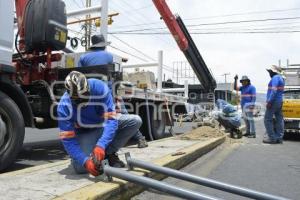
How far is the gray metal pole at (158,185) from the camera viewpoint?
11.7 feet

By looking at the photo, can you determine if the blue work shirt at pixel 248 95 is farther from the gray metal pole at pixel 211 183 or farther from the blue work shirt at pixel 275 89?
the gray metal pole at pixel 211 183

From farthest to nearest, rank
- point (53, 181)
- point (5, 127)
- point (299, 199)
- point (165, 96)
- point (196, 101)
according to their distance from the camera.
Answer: point (196, 101)
point (165, 96)
point (5, 127)
point (299, 199)
point (53, 181)

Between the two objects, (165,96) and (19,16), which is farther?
(165,96)

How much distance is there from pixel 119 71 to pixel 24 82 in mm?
1528

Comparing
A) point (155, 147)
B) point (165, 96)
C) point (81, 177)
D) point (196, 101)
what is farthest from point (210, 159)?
point (196, 101)

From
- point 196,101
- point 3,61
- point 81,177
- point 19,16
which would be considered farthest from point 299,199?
point 196,101

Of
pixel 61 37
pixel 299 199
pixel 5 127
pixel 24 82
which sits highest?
pixel 61 37

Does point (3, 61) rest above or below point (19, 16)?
below

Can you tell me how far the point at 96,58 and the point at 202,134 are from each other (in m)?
4.16

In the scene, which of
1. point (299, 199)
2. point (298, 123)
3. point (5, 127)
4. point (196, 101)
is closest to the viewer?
point (299, 199)

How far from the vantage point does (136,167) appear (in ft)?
16.7

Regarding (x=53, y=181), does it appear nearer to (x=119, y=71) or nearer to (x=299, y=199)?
(x=299, y=199)

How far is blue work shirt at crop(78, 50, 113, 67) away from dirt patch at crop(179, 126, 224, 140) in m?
3.36

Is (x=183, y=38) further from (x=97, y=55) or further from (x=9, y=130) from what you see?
(x=9, y=130)
